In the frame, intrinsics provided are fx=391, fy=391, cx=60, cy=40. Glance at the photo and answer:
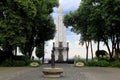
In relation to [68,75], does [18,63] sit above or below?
above

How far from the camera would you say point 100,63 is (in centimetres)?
5328

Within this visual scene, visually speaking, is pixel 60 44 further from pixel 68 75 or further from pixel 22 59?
pixel 68 75

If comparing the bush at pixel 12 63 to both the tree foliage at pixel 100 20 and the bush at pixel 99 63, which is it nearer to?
the bush at pixel 99 63

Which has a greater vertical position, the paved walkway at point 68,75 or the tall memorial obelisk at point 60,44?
the tall memorial obelisk at point 60,44

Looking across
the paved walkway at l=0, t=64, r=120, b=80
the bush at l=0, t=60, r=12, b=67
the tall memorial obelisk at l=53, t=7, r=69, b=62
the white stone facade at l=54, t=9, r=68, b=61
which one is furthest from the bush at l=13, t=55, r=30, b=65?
the white stone facade at l=54, t=9, r=68, b=61

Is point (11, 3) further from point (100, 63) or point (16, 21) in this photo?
point (100, 63)

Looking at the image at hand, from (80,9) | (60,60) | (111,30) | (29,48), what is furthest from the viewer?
(60,60)

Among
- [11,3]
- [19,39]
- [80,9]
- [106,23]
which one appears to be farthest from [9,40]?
[80,9]

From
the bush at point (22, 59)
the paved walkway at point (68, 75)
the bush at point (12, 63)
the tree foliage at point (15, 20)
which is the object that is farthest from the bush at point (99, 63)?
the paved walkway at point (68, 75)

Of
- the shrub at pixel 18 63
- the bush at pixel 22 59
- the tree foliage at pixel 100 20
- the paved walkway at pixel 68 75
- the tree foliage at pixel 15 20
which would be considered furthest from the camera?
the bush at pixel 22 59

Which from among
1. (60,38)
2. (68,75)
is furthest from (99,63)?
(60,38)

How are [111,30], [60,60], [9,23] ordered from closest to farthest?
[9,23]
[111,30]
[60,60]

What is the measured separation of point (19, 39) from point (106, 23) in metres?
11.3

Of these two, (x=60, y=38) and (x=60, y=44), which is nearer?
(x=60, y=44)
